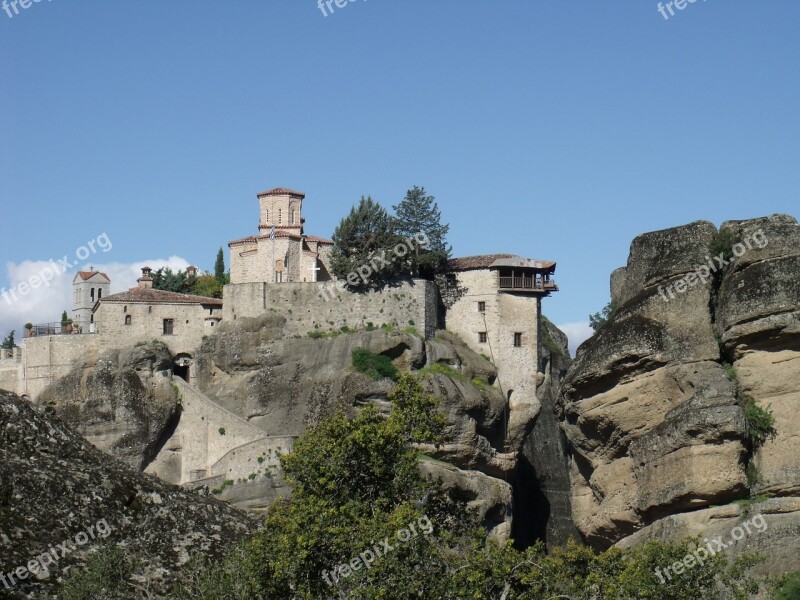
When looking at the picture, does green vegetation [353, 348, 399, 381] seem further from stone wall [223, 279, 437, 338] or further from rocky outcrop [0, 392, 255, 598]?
rocky outcrop [0, 392, 255, 598]

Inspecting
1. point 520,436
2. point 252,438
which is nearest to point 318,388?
point 252,438

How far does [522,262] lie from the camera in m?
87.8

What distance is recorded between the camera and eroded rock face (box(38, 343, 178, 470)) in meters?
83.1

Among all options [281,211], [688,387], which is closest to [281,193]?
[281,211]

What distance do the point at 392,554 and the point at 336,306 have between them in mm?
43132

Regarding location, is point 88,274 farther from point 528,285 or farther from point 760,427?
point 760,427

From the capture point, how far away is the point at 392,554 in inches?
1700

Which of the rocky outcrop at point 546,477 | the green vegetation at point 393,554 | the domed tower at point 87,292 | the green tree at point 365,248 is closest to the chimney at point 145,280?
the domed tower at point 87,292

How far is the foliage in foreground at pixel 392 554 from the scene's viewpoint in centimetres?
4291

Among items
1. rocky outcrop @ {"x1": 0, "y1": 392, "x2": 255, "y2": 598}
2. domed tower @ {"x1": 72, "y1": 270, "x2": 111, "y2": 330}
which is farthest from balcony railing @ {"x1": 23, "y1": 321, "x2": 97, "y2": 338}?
rocky outcrop @ {"x1": 0, "y1": 392, "x2": 255, "y2": 598}

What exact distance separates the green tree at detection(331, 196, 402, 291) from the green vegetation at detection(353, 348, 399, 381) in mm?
4588

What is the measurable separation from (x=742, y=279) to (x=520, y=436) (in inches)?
1486

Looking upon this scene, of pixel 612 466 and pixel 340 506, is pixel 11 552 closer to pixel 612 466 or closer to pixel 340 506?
pixel 340 506

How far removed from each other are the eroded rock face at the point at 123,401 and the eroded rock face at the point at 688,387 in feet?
116
